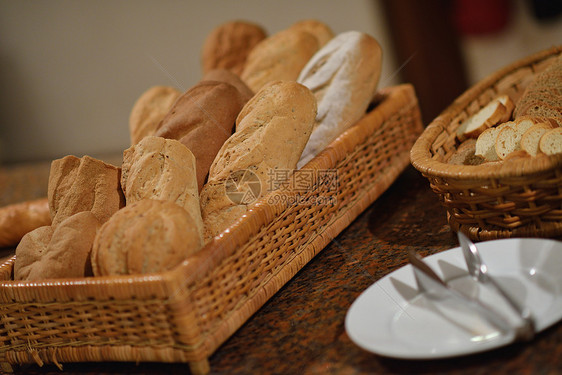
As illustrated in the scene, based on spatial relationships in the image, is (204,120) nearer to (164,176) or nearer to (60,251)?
(164,176)

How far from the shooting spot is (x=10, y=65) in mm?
3953

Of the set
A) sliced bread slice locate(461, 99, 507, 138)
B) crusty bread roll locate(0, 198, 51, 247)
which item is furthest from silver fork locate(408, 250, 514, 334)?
crusty bread roll locate(0, 198, 51, 247)

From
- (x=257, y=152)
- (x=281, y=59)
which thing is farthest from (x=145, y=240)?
(x=281, y=59)

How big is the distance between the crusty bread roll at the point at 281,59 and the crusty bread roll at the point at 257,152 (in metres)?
0.47

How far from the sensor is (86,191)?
3.63 ft

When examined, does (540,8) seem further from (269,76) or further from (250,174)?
(250,174)

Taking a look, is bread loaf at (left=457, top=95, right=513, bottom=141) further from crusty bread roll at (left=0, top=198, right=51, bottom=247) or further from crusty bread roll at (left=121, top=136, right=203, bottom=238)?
crusty bread roll at (left=0, top=198, right=51, bottom=247)

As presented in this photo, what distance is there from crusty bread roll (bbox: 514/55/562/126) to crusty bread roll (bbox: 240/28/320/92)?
652mm

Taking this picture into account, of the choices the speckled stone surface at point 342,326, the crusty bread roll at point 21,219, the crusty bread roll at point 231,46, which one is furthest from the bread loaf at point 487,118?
the crusty bread roll at point 21,219

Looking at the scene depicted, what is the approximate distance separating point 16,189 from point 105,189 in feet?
4.92

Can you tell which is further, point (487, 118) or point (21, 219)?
point (21, 219)

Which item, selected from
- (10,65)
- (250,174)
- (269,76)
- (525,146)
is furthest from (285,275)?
(10,65)

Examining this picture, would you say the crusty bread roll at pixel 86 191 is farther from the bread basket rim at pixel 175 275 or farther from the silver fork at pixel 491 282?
the silver fork at pixel 491 282

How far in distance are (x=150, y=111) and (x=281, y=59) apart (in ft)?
1.34
